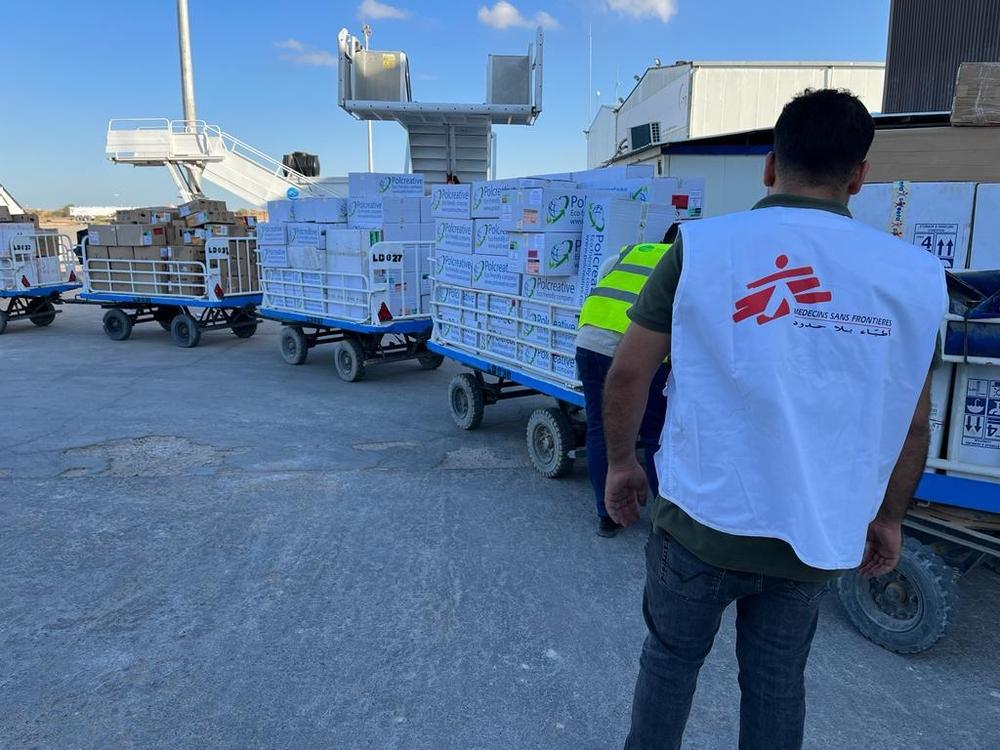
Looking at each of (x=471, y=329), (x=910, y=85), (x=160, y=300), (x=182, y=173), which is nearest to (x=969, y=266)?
(x=471, y=329)

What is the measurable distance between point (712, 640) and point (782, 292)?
0.88 m

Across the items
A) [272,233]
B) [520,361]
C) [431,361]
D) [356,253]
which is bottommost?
[431,361]

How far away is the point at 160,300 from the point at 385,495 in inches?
314

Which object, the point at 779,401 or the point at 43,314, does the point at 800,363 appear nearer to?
the point at 779,401

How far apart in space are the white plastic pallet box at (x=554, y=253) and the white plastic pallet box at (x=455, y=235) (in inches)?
45.8

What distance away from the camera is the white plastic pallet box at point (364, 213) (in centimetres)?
862

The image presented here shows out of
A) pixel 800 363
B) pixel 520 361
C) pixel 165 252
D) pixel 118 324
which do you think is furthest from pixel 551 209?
pixel 118 324

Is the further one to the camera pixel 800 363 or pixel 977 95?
pixel 977 95

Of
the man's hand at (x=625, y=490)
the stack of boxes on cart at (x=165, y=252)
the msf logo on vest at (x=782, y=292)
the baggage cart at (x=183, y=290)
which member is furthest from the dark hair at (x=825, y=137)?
the stack of boxes on cart at (x=165, y=252)

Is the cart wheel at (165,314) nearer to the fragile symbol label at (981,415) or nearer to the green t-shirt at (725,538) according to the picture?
the fragile symbol label at (981,415)

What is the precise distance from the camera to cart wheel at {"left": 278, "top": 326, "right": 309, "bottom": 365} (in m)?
9.82

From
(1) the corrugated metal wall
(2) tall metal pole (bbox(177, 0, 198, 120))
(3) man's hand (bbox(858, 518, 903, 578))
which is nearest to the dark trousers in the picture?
(3) man's hand (bbox(858, 518, 903, 578))

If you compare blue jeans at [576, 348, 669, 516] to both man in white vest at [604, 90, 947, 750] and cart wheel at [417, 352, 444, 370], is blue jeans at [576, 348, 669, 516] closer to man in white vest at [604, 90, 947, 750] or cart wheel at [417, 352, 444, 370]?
man in white vest at [604, 90, 947, 750]

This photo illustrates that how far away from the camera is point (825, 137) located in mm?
1638
